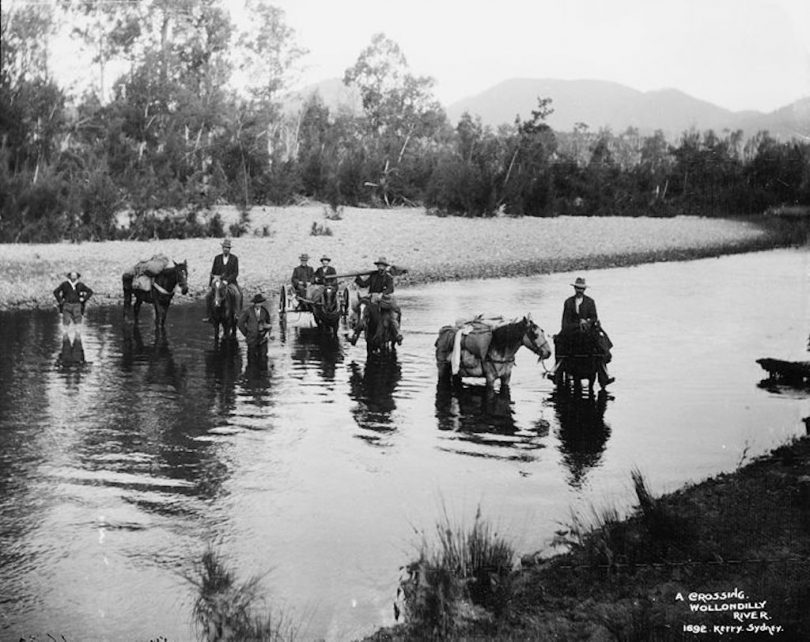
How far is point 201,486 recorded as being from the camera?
932cm

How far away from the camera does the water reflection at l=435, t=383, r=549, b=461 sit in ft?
35.9

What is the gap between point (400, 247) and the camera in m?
35.5

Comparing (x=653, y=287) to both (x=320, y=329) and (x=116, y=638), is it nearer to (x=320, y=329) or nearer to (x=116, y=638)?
(x=320, y=329)

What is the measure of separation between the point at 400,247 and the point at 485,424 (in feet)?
78.1

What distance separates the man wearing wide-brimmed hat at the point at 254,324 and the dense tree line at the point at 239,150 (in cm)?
906

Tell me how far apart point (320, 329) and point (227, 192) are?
64.9 ft

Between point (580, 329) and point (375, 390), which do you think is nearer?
point (580, 329)

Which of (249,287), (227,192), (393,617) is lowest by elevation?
(393,617)

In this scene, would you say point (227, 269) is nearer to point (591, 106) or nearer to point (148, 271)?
point (148, 271)

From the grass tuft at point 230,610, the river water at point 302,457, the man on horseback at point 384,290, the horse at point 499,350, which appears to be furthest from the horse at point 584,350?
the grass tuft at point 230,610

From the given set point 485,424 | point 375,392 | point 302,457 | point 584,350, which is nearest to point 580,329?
point 584,350

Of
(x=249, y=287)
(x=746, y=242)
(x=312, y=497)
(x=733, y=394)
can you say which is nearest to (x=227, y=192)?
(x=249, y=287)

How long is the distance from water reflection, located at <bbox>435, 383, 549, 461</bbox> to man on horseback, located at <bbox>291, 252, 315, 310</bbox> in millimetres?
7125

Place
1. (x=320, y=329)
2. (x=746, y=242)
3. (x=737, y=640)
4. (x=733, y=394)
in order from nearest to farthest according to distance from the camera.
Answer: (x=737, y=640)
(x=733, y=394)
(x=320, y=329)
(x=746, y=242)
